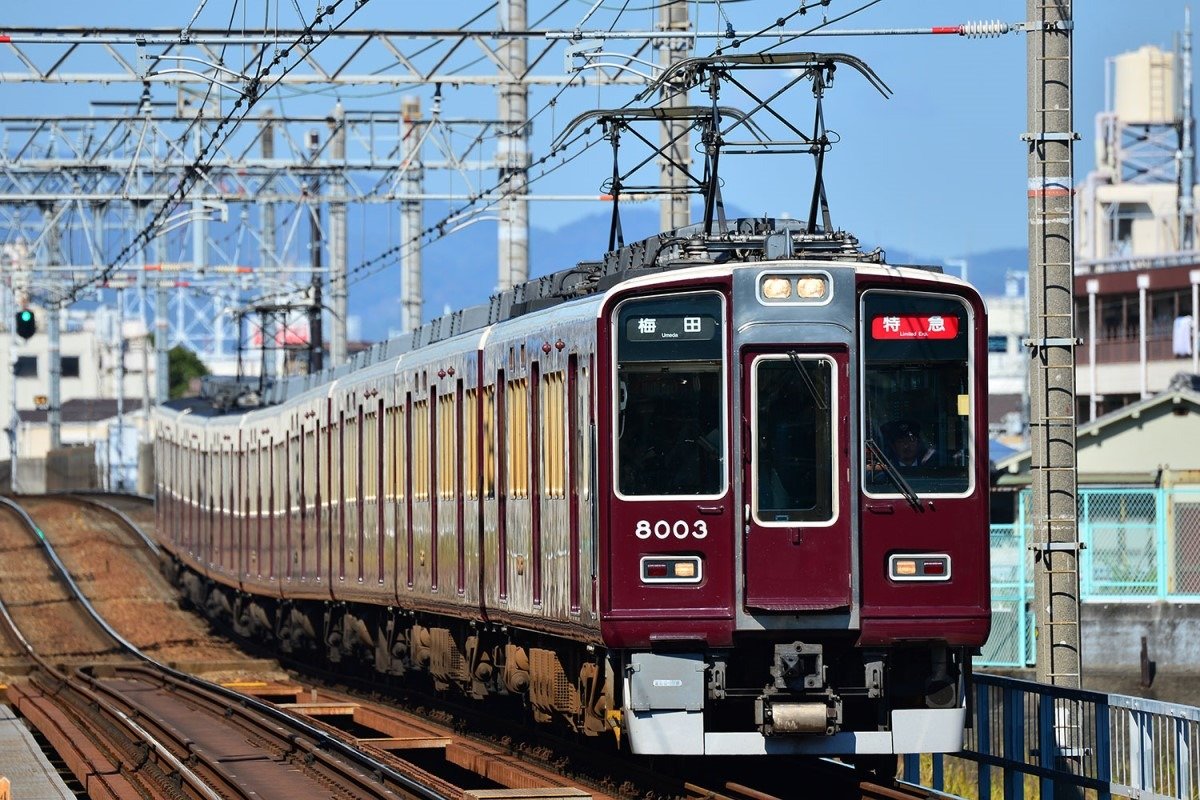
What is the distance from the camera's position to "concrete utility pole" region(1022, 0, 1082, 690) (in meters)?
12.9

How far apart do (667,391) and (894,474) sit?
128 cm

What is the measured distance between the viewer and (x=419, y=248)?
3484 cm

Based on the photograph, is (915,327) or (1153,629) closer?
(915,327)

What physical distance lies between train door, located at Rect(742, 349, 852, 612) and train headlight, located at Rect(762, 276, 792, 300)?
0.99 ft

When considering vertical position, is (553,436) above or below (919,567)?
above

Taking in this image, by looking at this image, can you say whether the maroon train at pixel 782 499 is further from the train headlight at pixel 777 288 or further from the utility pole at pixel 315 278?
the utility pole at pixel 315 278

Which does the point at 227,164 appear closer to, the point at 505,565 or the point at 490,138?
the point at 490,138

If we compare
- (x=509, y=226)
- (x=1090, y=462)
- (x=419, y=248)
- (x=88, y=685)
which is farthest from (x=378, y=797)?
(x=1090, y=462)

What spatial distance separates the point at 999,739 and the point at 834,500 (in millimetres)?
2277

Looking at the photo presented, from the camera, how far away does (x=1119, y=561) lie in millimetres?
24156

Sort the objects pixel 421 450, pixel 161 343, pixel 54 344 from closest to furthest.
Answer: pixel 421 450
pixel 161 343
pixel 54 344

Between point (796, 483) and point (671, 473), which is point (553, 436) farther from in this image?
point (796, 483)

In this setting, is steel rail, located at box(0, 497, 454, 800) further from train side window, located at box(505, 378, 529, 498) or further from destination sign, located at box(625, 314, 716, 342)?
destination sign, located at box(625, 314, 716, 342)

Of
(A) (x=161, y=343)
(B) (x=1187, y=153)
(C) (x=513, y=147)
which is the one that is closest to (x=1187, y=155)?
(B) (x=1187, y=153)
